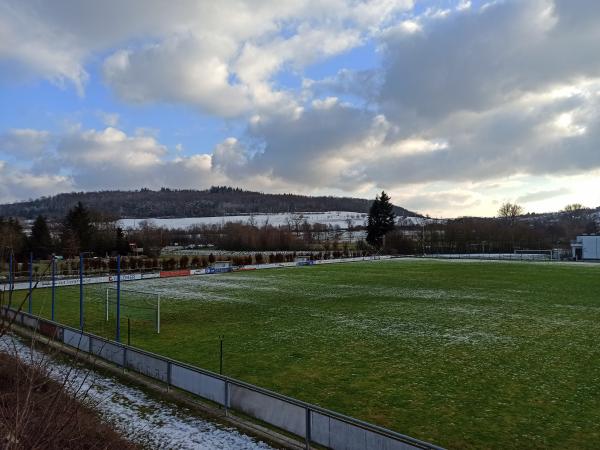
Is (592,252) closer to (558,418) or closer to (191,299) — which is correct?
(191,299)

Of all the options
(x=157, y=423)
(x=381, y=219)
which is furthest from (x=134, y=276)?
(x=381, y=219)

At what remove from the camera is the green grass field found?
457 inches

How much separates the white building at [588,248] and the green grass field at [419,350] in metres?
51.7

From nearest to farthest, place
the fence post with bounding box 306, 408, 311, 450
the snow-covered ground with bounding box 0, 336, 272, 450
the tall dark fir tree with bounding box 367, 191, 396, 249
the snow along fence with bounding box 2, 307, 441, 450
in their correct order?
the snow along fence with bounding box 2, 307, 441, 450, the fence post with bounding box 306, 408, 311, 450, the snow-covered ground with bounding box 0, 336, 272, 450, the tall dark fir tree with bounding box 367, 191, 396, 249

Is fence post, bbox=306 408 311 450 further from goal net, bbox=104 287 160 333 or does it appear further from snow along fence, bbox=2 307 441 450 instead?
goal net, bbox=104 287 160 333

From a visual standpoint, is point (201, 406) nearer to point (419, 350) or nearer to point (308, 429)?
point (308, 429)

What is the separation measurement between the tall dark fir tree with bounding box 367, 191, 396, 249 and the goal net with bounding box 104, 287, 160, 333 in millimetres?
76570

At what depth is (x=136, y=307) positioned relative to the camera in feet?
99.3

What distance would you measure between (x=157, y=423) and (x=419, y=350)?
35.4 ft

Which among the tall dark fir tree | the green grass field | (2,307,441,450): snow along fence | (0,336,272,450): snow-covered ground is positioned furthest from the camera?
the tall dark fir tree

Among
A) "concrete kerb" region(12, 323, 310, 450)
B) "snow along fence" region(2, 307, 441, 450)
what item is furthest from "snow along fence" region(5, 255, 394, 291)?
"snow along fence" region(2, 307, 441, 450)

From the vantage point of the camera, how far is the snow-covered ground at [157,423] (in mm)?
10289

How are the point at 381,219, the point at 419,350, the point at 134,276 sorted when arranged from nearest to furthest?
the point at 419,350, the point at 134,276, the point at 381,219

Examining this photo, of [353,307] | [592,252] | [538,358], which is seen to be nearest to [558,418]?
[538,358]
